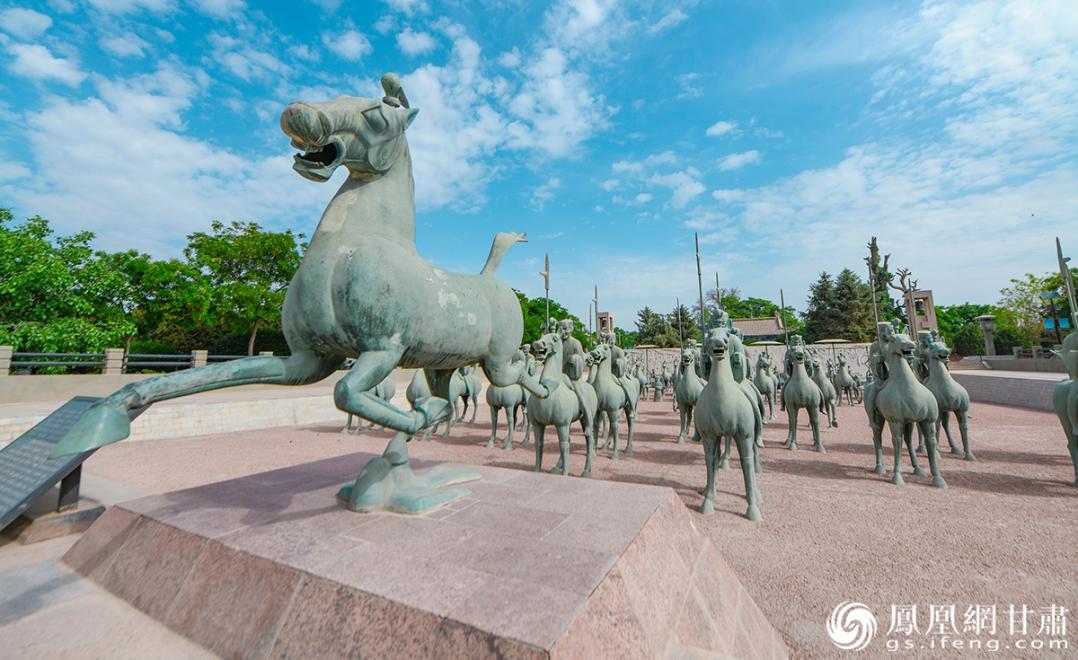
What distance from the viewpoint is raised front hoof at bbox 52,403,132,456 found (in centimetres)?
175

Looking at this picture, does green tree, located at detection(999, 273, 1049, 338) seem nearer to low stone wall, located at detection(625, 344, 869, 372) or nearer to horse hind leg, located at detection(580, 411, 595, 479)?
low stone wall, located at detection(625, 344, 869, 372)

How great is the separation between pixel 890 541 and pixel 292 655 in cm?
509

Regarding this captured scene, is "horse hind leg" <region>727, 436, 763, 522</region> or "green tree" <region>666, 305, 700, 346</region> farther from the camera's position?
"green tree" <region>666, 305, 700, 346</region>

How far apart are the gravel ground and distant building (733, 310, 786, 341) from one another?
45.3 m

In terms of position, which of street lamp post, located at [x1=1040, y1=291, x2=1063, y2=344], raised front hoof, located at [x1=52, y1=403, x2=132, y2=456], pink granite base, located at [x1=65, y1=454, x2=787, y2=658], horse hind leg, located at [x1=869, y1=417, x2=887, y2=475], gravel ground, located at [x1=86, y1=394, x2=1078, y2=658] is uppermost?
street lamp post, located at [x1=1040, y1=291, x2=1063, y2=344]

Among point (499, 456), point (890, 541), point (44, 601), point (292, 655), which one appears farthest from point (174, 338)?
point (890, 541)

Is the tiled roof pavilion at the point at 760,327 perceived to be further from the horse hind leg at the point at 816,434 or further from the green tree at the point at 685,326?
the horse hind leg at the point at 816,434

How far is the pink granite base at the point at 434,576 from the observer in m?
1.64

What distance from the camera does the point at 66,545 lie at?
356 cm

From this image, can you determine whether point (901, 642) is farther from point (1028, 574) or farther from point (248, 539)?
point (248, 539)

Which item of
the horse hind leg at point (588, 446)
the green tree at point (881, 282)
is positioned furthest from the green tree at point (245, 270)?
the green tree at point (881, 282)

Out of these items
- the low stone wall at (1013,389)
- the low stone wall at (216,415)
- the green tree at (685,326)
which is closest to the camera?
the low stone wall at (216,415)

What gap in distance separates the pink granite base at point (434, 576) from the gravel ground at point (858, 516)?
3.36ft

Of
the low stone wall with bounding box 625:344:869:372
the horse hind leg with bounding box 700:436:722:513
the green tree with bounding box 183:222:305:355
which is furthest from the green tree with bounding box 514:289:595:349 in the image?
the horse hind leg with bounding box 700:436:722:513
